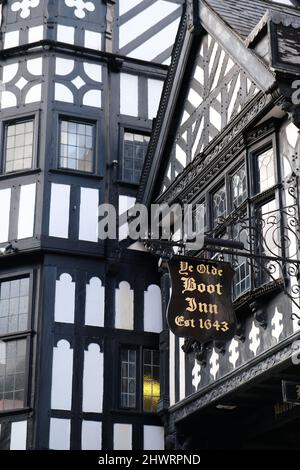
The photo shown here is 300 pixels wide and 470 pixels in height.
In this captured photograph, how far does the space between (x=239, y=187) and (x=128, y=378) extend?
4607 mm

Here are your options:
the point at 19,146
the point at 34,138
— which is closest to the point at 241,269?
the point at 34,138

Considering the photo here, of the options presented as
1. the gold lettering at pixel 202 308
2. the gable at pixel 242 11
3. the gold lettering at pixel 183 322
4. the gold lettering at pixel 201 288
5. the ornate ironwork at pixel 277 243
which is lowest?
the gold lettering at pixel 183 322

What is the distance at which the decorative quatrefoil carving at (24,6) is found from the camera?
1888 centimetres

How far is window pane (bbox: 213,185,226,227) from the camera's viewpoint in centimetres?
1425

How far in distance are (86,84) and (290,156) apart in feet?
22.9

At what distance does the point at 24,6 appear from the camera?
18953mm

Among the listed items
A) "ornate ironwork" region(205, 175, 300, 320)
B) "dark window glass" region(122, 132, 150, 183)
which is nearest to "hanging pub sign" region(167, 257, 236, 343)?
"ornate ironwork" region(205, 175, 300, 320)

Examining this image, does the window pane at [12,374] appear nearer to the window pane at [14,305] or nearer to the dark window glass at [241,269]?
the window pane at [14,305]

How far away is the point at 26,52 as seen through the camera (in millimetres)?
18281

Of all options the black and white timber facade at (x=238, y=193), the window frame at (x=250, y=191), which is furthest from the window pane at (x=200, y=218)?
the window frame at (x=250, y=191)

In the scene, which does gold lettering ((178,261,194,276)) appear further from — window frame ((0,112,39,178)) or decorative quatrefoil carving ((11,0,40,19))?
decorative quatrefoil carving ((11,0,40,19))

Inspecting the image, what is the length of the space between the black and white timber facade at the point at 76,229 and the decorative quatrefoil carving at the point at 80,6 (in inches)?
1.0

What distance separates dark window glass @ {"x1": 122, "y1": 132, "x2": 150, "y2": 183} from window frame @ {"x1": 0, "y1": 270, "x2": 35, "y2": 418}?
3.02 meters

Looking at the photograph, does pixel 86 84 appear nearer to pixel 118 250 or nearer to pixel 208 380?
pixel 118 250
